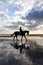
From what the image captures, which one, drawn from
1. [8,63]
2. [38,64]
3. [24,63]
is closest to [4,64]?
[8,63]

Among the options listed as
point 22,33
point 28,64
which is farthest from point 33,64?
point 22,33

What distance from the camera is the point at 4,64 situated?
11641mm

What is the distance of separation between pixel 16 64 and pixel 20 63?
1.45 feet

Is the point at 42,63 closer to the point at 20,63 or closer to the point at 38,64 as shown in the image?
the point at 38,64

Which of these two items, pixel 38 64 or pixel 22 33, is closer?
pixel 38 64

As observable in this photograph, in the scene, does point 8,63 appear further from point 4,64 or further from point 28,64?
point 28,64

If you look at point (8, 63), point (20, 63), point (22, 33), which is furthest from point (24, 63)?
point (22, 33)

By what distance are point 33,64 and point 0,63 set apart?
6.63ft

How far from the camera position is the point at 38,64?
11.6 metres

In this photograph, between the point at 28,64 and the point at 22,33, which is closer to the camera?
the point at 28,64

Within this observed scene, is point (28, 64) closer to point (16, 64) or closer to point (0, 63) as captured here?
point (16, 64)

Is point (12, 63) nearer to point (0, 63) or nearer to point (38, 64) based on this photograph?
point (0, 63)

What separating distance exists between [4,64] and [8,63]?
431 millimetres

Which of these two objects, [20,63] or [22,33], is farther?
[22,33]
